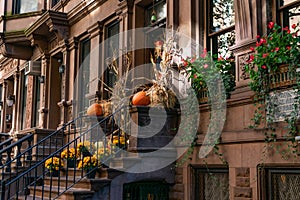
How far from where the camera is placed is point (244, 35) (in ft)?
24.1

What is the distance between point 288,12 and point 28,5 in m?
11.8

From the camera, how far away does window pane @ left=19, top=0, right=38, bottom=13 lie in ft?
53.8

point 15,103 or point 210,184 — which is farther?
point 15,103

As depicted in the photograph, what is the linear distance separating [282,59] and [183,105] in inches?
96.4

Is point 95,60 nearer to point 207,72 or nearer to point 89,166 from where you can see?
point 89,166

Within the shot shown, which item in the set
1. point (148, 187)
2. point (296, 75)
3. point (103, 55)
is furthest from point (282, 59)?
point (103, 55)

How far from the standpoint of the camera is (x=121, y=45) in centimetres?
1113

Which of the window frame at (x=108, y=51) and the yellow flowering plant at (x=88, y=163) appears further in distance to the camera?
the window frame at (x=108, y=51)

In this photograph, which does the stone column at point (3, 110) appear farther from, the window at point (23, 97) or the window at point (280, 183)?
the window at point (280, 183)

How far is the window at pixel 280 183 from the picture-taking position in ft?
20.6

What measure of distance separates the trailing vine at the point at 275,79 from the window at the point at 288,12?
0.69 ft

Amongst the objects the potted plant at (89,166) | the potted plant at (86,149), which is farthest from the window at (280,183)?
the potted plant at (86,149)

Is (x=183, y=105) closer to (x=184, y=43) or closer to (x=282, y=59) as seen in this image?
(x=184, y=43)

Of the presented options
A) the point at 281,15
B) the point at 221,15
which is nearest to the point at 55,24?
the point at 221,15
